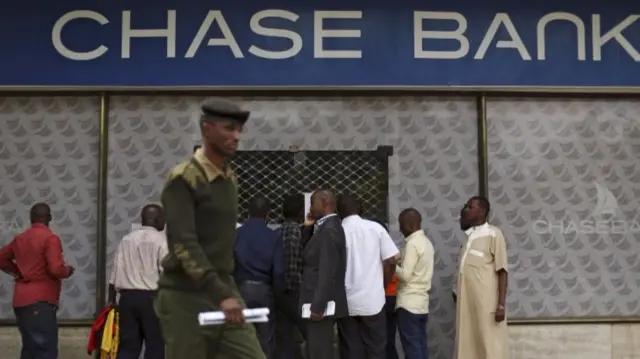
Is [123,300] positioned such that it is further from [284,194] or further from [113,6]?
[113,6]

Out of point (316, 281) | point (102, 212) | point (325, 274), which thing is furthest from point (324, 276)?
point (102, 212)

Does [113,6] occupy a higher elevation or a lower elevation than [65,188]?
higher

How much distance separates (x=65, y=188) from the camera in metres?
9.44

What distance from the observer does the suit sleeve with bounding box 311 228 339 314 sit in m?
7.59

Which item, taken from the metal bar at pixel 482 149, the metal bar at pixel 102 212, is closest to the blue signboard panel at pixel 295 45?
the metal bar at pixel 482 149

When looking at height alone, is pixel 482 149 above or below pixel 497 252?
above

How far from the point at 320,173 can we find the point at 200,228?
5.14m

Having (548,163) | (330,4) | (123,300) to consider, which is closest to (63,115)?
(123,300)

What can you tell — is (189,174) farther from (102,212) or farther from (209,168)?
(102,212)

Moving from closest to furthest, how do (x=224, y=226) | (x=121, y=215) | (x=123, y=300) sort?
(x=224, y=226)
(x=123, y=300)
(x=121, y=215)

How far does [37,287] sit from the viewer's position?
8102mm

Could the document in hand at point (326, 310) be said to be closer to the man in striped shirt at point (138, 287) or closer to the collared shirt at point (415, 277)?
the collared shirt at point (415, 277)

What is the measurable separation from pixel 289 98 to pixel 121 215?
210 cm

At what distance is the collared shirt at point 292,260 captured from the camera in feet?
26.5
